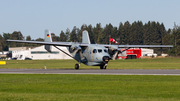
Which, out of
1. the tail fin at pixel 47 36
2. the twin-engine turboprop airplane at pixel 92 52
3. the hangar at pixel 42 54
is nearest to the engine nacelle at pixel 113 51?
the twin-engine turboprop airplane at pixel 92 52

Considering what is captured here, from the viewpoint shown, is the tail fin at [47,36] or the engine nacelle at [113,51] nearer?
the engine nacelle at [113,51]

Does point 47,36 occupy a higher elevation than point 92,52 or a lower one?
higher

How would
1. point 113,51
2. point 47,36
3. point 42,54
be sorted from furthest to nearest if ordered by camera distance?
1. point 42,54
2. point 47,36
3. point 113,51

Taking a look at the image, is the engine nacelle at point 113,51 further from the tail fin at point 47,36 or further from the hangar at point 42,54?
the hangar at point 42,54

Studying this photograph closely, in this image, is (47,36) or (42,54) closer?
(47,36)

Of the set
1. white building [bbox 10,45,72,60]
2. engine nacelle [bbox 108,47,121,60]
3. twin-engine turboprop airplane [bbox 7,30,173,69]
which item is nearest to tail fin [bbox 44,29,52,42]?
twin-engine turboprop airplane [bbox 7,30,173,69]

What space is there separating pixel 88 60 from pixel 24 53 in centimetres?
10773

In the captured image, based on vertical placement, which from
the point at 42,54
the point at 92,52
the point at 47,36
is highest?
the point at 47,36

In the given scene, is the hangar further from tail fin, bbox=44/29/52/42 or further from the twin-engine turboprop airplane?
the twin-engine turboprop airplane

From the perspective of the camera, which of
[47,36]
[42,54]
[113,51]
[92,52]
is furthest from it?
[42,54]

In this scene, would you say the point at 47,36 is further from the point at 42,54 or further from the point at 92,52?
the point at 42,54

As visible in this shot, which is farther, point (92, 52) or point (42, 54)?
point (42, 54)

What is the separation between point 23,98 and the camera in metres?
14.0

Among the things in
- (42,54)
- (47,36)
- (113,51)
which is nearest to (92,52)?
(113,51)
